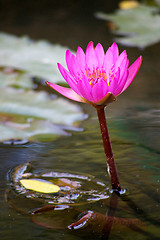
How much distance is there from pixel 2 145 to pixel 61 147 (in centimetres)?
15

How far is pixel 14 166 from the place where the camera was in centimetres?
85

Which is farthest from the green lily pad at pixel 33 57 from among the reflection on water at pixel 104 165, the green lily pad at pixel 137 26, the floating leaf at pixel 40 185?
the floating leaf at pixel 40 185

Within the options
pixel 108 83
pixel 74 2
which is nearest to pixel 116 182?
pixel 108 83

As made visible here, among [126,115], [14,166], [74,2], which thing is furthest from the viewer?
[74,2]

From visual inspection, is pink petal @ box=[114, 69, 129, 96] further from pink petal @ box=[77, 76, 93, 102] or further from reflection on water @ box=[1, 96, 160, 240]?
reflection on water @ box=[1, 96, 160, 240]

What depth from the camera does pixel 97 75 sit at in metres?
0.69

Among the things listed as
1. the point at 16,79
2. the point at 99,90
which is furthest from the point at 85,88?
the point at 16,79

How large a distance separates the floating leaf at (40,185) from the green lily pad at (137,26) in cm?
126

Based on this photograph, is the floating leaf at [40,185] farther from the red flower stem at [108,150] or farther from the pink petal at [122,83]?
the pink petal at [122,83]

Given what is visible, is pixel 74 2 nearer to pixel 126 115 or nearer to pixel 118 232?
pixel 126 115

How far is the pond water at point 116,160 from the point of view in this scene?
0.63m

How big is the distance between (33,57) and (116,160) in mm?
851

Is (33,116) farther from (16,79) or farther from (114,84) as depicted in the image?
(114,84)

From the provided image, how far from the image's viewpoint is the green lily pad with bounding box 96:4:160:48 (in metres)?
1.91
